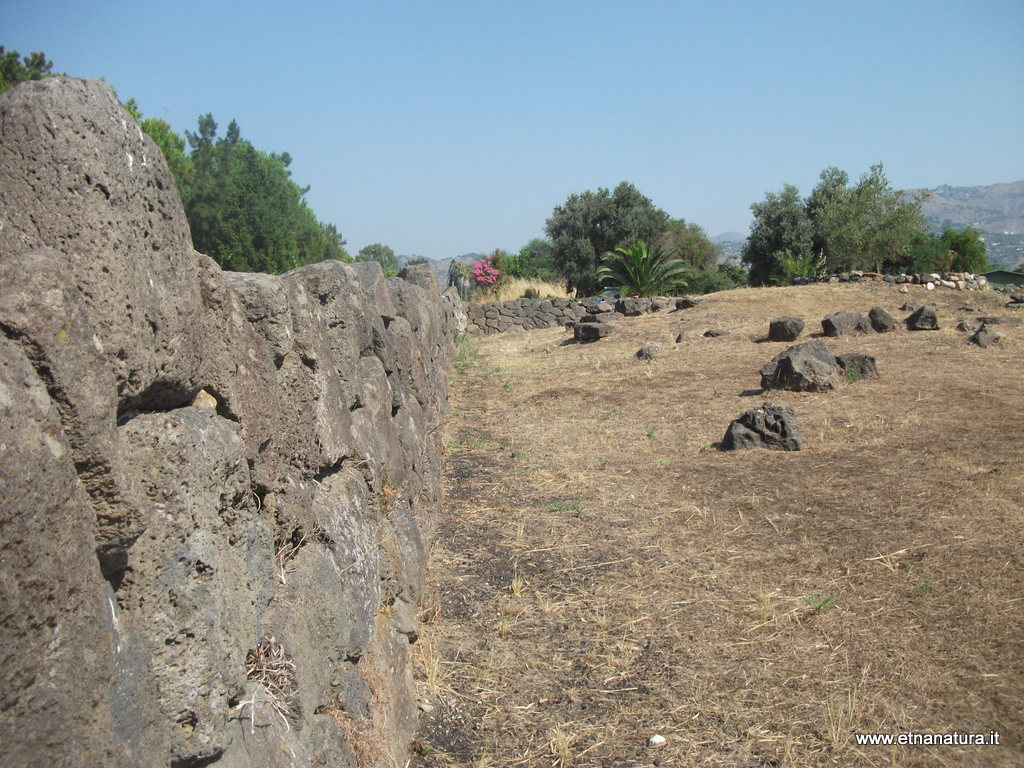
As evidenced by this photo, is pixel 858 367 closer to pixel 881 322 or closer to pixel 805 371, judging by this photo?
pixel 805 371

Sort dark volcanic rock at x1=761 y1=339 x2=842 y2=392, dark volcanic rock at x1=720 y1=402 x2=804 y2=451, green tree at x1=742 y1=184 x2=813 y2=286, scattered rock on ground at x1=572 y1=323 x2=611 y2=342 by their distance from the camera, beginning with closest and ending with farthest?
dark volcanic rock at x1=720 y1=402 x2=804 y2=451, dark volcanic rock at x1=761 y1=339 x2=842 y2=392, scattered rock on ground at x1=572 y1=323 x2=611 y2=342, green tree at x1=742 y1=184 x2=813 y2=286

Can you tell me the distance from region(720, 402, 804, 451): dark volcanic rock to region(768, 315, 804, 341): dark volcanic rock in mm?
7443

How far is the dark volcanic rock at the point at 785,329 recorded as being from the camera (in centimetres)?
1609

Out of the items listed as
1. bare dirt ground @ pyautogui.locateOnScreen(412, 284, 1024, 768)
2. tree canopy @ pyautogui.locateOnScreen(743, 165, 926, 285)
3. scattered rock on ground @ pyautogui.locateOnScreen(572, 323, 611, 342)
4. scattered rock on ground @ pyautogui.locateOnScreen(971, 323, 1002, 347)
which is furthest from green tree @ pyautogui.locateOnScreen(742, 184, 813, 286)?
bare dirt ground @ pyautogui.locateOnScreen(412, 284, 1024, 768)

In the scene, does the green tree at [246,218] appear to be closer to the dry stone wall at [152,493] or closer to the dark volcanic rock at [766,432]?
the dark volcanic rock at [766,432]

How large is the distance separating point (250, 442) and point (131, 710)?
3.70 feet

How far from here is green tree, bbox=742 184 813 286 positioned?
36281 mm

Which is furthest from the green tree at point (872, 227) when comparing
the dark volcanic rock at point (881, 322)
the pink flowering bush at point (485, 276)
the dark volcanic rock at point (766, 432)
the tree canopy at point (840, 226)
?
the dark volcanic rock at point (766, 432)

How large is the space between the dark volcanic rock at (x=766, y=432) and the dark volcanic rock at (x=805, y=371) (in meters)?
2.41

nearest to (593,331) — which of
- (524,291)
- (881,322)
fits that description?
(881,322)

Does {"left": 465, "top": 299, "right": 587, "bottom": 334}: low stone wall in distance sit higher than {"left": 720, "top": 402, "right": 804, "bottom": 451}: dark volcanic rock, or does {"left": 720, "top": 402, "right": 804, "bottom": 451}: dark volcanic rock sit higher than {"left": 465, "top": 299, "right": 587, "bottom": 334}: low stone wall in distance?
{"left": 465, "top": 299, "right": 587, "bottom": 334}: low stone wall in distance

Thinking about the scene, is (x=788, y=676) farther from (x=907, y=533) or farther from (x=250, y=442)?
(x=250, y=442)

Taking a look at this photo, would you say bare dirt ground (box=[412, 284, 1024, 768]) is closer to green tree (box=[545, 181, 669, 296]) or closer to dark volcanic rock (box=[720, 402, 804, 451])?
dark volcanic rock (box=[720, 402, 804, 451])

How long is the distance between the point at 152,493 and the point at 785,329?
50.2 ft
